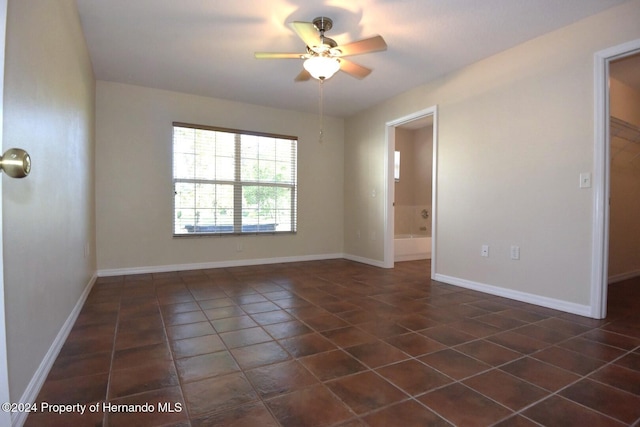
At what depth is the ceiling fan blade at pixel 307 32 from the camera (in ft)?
7.39

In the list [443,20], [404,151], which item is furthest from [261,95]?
[404,151]

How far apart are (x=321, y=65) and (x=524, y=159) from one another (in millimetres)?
2039

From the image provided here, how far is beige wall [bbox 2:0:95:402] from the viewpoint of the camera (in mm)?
1253

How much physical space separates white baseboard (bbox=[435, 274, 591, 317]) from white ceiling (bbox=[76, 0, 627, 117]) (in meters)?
2.31

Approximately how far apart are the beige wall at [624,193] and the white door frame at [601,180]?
151cm

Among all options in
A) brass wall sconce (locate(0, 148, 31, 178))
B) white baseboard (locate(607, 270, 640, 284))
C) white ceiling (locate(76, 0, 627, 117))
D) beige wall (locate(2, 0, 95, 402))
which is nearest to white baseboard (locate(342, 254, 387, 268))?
white ceiling (locate(76, 0, 627, 117))

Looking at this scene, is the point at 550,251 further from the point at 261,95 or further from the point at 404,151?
the point at 404,151

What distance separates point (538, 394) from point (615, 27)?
2.68 m

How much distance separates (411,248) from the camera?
17.8 feet

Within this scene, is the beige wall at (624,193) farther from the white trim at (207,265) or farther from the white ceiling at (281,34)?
the white trim at (207,265)

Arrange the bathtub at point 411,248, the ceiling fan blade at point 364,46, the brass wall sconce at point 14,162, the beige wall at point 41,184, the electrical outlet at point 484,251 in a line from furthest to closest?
the bathtub at point 411,248
the electrical outlet at point 484,251
the ceiling fan blade at point 364,46
the beige wall at point 41,184
the brass wall sconce at point 14,162

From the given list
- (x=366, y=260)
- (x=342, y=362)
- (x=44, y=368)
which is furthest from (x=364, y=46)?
(x=366, y=260)

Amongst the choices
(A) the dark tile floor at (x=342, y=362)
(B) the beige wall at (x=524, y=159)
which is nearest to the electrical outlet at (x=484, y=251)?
(B) the beige wall at (x=524, y=159)

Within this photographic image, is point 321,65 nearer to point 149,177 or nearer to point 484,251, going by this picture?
point 484,251
